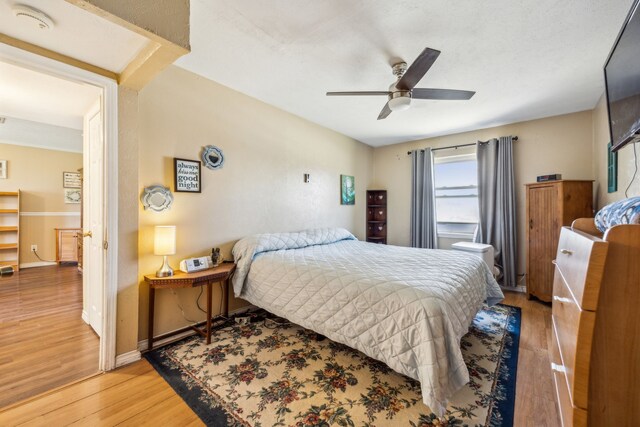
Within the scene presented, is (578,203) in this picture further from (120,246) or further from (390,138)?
(120,246)

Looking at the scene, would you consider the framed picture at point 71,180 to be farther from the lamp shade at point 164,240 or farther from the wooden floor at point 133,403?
the wooden floor at point 133,403

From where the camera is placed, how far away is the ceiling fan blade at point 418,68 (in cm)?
169

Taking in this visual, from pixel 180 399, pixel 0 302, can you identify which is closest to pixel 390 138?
pixel 180 399

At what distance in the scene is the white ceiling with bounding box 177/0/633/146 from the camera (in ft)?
5.68

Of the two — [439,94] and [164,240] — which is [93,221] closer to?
[164,240]

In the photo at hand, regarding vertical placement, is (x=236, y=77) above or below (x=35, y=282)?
above

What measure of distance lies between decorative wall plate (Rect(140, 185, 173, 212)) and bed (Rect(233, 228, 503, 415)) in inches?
33.1

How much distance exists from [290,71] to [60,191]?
614cm

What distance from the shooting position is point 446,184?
4.62m

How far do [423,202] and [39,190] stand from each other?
768 centimetres

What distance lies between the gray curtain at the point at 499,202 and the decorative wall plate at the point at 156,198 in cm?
438

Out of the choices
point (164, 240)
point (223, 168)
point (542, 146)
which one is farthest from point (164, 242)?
point (542, 146)

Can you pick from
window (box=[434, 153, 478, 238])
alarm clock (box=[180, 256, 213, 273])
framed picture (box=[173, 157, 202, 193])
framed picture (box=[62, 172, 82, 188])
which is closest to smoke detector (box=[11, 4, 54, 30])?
framed picture (box=[173, 157, 202, 193])

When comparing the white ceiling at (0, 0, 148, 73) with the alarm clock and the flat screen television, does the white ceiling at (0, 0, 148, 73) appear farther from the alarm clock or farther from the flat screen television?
the flat screen television
